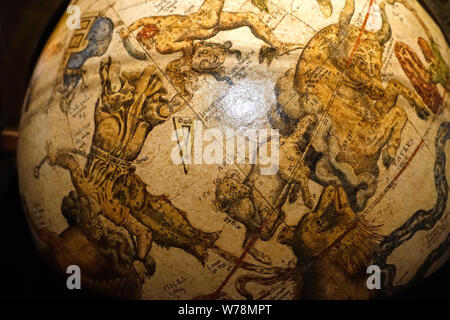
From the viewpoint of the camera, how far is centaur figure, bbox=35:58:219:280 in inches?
65.0

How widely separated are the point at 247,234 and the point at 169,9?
0.78 m

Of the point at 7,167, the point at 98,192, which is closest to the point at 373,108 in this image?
the point at 98,192

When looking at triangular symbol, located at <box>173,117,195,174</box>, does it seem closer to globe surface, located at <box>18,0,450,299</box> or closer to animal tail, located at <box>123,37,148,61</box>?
globe surface, located at <box>18,0,450,299</box>

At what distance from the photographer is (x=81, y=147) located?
174cm

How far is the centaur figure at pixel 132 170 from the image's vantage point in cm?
165

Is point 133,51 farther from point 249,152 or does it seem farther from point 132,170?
point 249,152

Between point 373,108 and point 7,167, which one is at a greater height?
point 373,108

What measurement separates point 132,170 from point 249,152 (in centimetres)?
37

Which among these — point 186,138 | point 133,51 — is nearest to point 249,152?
point 186,138

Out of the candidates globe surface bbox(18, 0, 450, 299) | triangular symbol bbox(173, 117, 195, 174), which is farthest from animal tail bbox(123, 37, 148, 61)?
triangular symbol bbox(173, 117, 195, 174)

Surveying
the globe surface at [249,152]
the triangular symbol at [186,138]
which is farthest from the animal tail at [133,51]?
the triangular symbol at [186,138]

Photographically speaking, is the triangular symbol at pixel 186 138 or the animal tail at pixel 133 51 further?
the animal tail at pixel 133 51

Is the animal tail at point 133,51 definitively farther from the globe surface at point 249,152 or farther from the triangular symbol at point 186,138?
the triangular symbol at point 186,138

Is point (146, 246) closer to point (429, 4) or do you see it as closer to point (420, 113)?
point (420, 113)
